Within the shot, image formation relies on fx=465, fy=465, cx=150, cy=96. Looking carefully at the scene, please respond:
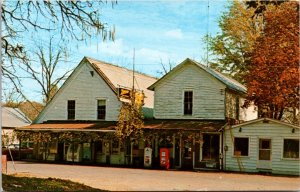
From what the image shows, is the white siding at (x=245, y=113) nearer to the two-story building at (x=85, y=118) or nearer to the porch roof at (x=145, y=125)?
the porch roof at (x=145, y=125)

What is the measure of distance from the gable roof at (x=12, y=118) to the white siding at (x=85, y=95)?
11.4 m

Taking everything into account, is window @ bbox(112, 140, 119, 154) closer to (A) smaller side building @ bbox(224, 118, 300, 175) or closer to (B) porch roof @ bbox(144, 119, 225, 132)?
(B) porch roof @ bbox(144, 119, 225, 132)

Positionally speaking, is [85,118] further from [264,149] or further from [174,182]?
[174,182]

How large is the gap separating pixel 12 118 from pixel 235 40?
21797mm

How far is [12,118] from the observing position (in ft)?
139

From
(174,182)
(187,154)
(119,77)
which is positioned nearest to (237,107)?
(187,154)

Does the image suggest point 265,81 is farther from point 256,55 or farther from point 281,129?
point 281,129

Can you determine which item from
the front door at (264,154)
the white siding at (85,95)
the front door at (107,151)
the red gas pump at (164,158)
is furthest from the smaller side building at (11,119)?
the front door at (264,154)

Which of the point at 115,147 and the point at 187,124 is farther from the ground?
the point at 187,124

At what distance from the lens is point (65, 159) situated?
98.5 feet

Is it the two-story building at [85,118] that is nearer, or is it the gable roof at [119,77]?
the two-story building at [85,118]

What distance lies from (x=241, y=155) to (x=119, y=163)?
798 centimetres

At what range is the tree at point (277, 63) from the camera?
934 inches

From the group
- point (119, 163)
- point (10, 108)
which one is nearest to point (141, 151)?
point (119, 163)
